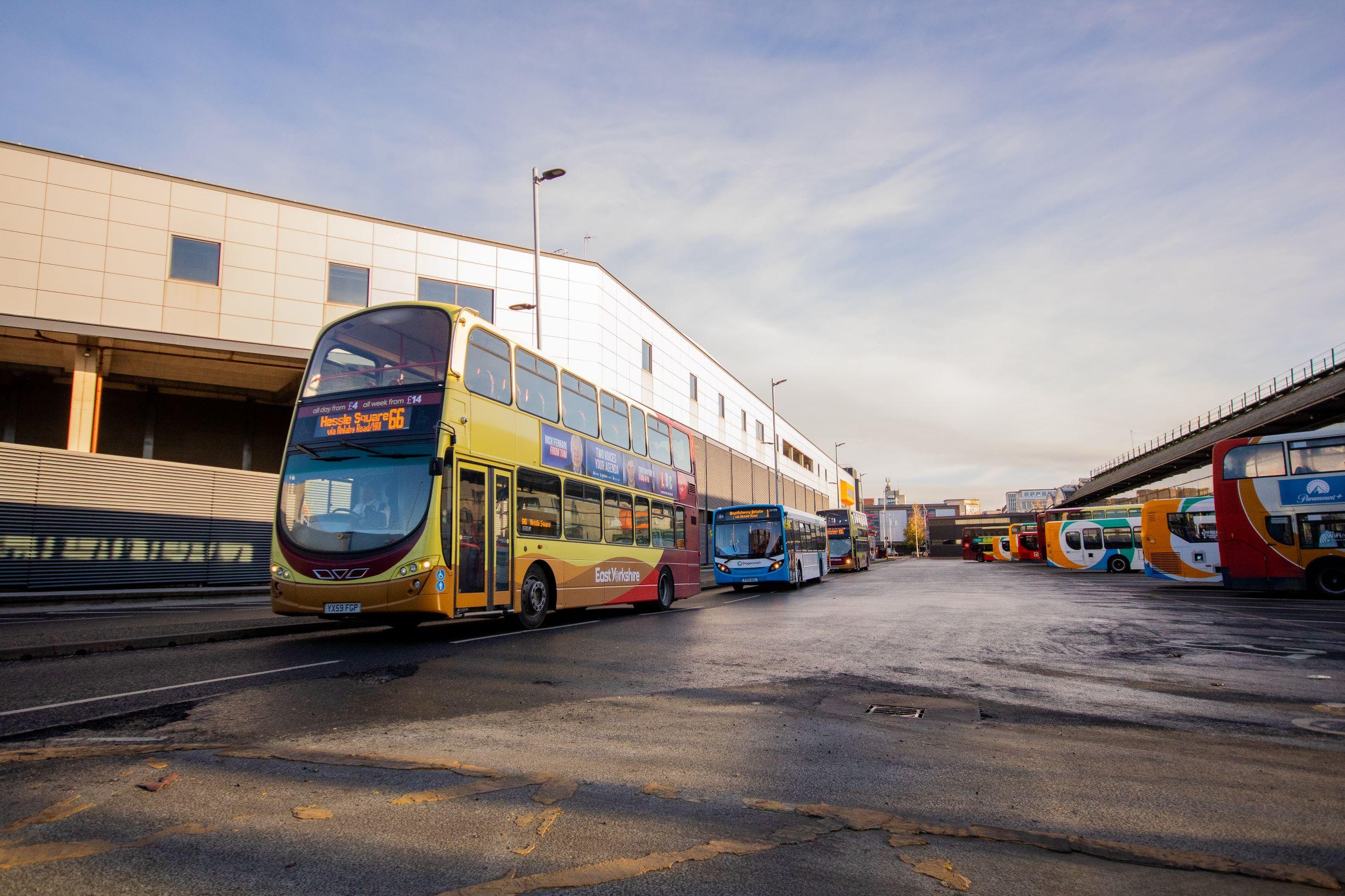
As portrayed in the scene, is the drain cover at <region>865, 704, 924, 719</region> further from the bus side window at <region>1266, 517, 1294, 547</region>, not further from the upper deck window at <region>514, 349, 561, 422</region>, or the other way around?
the bus side window at <region>1266, 517, 1294, 547</region>

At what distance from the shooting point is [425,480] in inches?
380

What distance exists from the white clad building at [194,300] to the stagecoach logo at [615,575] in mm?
4484

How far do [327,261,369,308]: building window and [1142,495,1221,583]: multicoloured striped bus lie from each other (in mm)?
28586

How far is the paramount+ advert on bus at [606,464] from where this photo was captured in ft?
42.3

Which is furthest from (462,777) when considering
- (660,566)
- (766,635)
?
(660,566)

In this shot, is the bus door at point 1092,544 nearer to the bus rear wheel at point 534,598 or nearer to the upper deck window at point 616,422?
the upper deck window at point 616,422

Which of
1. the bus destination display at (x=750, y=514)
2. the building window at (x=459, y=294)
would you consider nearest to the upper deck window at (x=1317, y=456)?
the bus destination display at (x=750, y=514)

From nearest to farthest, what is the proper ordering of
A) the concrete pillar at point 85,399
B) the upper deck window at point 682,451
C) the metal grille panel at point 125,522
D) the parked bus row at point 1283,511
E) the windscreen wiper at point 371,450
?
1. the windscreen wiper at point 371,450
2. the metal grille panel at point 125,522
3. the parked bus row at point 1283,511
4. the upper deck window at point 682,451
5. the concrete pillar at point 85,399

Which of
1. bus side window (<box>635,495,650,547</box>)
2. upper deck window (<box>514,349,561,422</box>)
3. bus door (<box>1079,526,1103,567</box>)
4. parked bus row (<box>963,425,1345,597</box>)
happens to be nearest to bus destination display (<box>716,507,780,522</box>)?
bus side window (<box>635,495,650,547</box>)

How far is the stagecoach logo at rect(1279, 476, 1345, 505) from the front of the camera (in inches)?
747

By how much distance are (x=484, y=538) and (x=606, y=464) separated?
4548 millimetres

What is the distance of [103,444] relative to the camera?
28609mm

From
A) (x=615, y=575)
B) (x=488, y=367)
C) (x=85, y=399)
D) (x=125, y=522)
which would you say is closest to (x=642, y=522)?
(x=615, y=575)

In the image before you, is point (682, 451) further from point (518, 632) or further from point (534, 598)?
point (518, 632)
